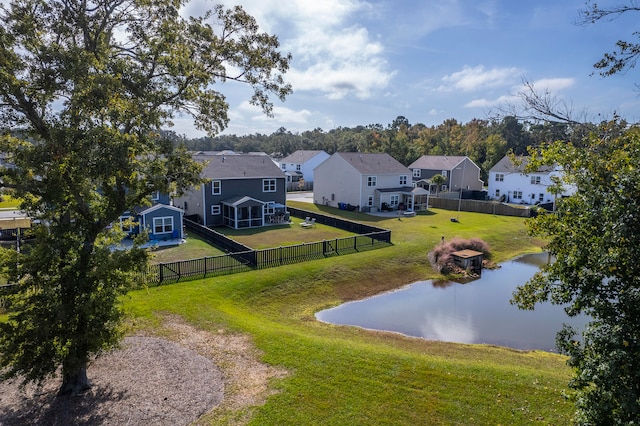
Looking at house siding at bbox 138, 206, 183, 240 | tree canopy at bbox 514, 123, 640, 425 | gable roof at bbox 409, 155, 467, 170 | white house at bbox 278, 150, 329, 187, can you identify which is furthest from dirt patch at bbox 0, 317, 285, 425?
white house at bbox 278, 150, 329, 187

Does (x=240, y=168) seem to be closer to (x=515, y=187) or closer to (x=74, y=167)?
(x=74, y=167)

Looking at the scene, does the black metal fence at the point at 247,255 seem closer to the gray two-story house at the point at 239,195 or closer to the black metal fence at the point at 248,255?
the black metal fence at the point at 248,255

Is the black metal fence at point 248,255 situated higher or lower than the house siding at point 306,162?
lower

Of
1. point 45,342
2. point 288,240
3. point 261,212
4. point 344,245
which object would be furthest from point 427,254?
point 45,342

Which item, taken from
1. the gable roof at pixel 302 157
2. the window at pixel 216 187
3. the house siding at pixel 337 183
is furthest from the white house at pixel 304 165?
the window at pixel 216 187

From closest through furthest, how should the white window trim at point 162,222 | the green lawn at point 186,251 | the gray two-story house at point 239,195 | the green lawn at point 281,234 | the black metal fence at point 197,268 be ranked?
the black metal fence at point 197,268 → the green lawn at point 186,251 → the white window trim at point 162,222 → the green lawn at point 281,234 → the gray two-story house at point 239,195

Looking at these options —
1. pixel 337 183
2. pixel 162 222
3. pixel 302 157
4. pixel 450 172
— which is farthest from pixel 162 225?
pixel 302 157
